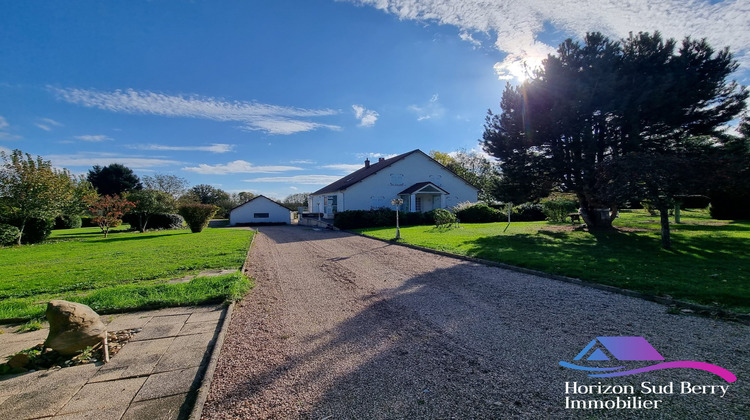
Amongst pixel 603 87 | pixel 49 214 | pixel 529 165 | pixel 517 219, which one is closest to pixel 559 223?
pixel 517 219

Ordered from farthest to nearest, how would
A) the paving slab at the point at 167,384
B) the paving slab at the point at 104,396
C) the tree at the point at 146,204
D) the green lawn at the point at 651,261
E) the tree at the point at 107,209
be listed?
the tree at the point at 146,204 → the tree at the point at 107,209 → the green lawn at the point at 651,261 → the paving slab at the point at 167,384 → the paving slab at the point at 104,396

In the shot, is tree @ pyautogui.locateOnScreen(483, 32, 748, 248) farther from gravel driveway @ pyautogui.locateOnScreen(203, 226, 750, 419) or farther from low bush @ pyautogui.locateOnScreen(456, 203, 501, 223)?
low bush @ pyautogui.locateOnScreen(456, 203, 501, 223)

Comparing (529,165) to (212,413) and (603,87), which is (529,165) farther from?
(212,413)

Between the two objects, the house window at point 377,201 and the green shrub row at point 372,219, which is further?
the house window at point 377,201

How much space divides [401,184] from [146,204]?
22.8 metres

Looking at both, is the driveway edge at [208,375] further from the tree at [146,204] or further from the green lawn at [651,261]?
the tree at [146,204]

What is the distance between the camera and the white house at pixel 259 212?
121ft

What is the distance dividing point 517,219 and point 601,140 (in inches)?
599

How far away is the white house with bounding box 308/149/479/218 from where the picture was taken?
88.1 ft

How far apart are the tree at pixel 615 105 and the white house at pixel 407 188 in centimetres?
1336

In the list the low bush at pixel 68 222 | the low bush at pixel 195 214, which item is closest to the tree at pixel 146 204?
the low bush at pixel 195 214

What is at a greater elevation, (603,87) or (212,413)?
(603,87)

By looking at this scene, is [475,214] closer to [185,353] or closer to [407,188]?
[407,188]

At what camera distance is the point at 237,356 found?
3.50 m
